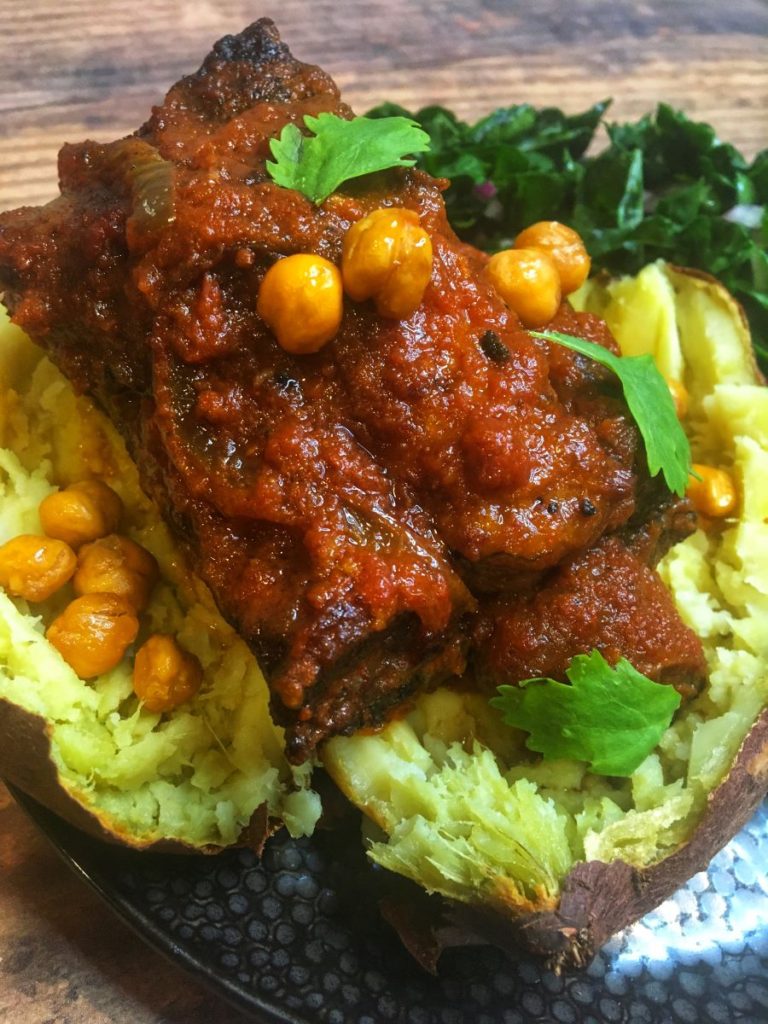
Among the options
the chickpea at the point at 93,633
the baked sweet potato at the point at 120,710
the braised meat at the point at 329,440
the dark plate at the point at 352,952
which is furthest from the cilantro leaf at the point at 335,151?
the dark plate at the point at 352,952

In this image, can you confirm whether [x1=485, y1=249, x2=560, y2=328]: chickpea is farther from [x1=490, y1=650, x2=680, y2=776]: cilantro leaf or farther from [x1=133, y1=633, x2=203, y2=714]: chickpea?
[x1=133, y1=633, x2=203, y2=714]: chickpea

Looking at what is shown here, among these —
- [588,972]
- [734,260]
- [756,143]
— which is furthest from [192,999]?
[756,143]

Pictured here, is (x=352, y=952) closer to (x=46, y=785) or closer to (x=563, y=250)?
(x=46, y=785)

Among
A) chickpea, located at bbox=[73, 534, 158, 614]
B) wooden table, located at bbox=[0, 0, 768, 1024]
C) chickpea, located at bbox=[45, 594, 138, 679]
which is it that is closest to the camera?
chickpea, located at bbox=[45, 594, 138, 679]

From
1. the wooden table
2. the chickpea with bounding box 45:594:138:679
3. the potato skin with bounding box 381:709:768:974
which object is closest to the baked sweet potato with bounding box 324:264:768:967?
the potato skin with bounding box 381:709:768:974

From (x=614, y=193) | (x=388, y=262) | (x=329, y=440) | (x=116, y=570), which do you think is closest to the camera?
(x=388, y=262)

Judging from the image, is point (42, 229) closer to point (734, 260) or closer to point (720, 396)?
point (720, 396)

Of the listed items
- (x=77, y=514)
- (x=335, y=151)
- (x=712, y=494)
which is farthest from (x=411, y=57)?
(x=77, y=514)
